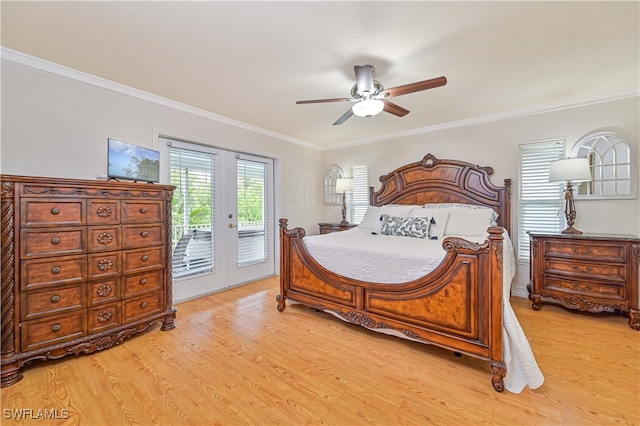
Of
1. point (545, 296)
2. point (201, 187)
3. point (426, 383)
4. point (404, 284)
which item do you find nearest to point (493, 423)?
point (426, 383)

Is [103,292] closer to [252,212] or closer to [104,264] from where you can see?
[104,264]

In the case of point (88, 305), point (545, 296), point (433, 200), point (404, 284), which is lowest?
point (545, 296)

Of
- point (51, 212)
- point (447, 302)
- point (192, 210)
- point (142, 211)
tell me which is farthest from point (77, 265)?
point (447, 302)

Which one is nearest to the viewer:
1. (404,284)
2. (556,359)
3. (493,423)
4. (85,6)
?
(493,423)

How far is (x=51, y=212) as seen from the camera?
200cm

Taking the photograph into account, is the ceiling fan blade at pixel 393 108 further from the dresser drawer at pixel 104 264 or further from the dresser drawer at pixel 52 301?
the dresser drawer at pixel 52 301

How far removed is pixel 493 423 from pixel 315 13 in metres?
2.67

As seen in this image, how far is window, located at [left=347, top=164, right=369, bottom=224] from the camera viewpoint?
5011 mm

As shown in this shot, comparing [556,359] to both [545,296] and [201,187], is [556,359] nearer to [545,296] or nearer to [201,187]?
[545,296]

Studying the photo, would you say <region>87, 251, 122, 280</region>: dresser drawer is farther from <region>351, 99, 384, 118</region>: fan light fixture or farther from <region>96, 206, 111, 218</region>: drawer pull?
<region>351, 99, 384, 118</region>: fan light fixture

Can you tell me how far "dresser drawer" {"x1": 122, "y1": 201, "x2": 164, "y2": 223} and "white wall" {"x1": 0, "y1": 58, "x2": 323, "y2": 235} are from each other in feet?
2.29

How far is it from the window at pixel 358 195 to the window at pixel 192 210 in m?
2.52

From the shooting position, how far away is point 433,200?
4.12 m

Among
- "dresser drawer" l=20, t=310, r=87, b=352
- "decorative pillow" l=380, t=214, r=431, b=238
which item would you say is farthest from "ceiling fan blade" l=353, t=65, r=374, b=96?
"dresser drawer" l=20, t=310, r=87, b=352
